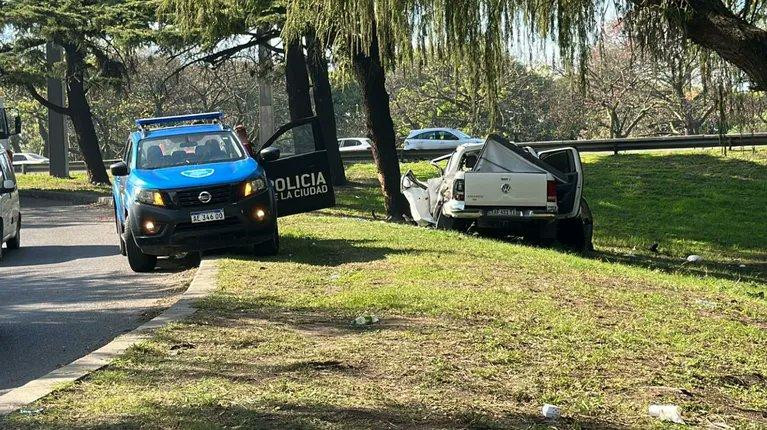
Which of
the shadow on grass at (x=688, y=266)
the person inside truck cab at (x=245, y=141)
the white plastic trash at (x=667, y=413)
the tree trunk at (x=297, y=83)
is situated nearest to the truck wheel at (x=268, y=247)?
the person inside truck cab at (x=245, y=141)

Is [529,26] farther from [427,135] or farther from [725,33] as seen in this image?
[427,135]

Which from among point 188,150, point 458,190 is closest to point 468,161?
point 458,190

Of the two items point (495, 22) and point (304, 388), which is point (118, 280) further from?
point (304, 388)

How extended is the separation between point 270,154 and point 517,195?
4424 mm

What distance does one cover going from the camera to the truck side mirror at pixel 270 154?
15.3 m

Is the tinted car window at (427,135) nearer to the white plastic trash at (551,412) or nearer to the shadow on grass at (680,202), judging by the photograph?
the shadow on grass at (680,202)

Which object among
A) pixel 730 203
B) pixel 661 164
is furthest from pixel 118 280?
pixel 661 164

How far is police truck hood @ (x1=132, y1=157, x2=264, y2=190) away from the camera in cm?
1419

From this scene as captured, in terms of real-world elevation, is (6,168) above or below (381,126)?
below

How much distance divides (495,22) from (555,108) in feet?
180

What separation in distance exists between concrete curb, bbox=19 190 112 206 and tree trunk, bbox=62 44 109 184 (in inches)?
96.7

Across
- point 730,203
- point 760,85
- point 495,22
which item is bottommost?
point 730,203

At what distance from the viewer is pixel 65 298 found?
12430 millimetres

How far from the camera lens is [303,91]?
97.1 feet
